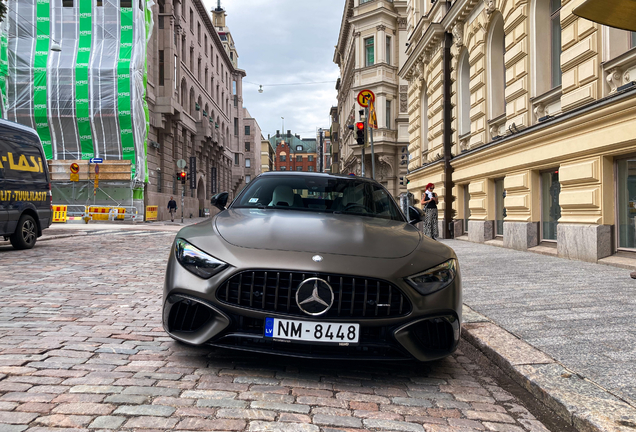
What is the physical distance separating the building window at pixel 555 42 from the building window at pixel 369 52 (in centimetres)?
2340

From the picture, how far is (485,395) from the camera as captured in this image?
292 cm

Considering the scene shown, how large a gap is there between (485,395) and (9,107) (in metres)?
32.0

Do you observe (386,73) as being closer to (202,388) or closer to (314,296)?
(314,296)

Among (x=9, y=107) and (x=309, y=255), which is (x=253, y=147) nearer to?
(x=9, y=107)

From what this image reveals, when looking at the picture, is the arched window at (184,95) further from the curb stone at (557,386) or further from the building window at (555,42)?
the curb stone at (557,386)

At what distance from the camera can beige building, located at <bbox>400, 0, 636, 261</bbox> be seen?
7.89 meters

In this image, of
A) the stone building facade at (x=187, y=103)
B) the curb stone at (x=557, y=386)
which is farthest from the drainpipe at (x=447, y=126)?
the stone building facade at (x=187, y=103)

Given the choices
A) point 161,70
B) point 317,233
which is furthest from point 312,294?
point 161,70

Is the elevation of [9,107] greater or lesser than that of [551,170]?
greater

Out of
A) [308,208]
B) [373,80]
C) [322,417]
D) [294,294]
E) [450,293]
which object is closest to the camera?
[322,417]

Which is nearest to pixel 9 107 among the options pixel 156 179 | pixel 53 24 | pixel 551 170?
pixel 53 24

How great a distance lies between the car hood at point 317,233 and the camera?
309cm

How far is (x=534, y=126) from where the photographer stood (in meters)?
9.95

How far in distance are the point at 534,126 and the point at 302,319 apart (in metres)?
8.65
